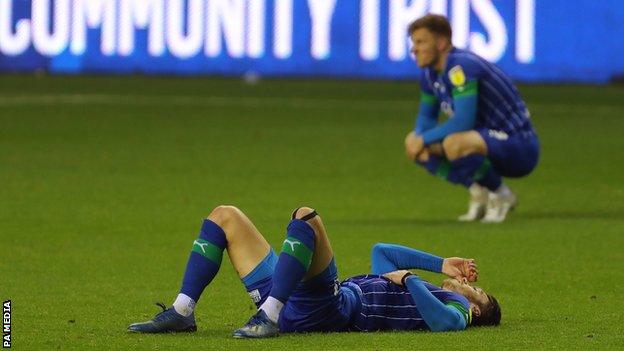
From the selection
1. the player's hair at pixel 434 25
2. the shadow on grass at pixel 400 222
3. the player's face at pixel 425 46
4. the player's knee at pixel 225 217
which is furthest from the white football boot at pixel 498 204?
the player's knee at pixel 225 217

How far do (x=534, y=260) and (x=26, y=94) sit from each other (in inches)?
739

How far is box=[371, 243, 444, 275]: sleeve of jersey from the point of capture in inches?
306

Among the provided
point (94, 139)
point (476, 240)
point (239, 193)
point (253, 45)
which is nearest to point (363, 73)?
point (253, 45)

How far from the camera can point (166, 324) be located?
7.48 m

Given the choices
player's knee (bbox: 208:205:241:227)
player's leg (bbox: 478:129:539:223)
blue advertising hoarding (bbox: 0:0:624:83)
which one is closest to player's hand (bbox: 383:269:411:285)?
player's knee (bbox: 208:205:241:227)

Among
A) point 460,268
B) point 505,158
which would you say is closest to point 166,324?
point 460,268

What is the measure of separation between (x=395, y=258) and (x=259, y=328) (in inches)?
34.5

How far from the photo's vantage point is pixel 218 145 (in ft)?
66.1

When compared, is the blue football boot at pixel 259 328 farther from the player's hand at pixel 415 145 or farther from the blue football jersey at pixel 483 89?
the player's hand at pixel 415 145

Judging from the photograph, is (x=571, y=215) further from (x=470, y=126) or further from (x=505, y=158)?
(x=470, y=126)

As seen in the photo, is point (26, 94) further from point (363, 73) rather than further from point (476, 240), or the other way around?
point (476, 240)

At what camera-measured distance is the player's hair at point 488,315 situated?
783 cm

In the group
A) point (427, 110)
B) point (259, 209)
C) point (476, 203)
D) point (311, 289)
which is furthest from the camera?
point (259, 209)

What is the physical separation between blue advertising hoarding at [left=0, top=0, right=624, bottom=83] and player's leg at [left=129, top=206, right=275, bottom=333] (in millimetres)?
25044
